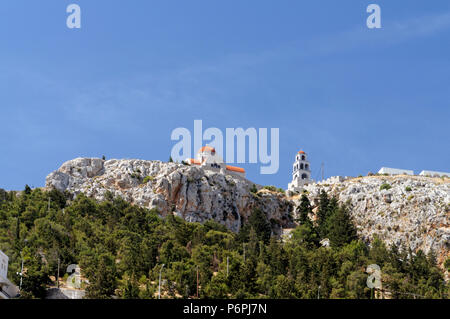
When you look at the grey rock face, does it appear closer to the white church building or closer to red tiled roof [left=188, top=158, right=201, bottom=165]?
the white church building

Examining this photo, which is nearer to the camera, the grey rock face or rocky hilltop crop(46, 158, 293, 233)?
the grey rock face

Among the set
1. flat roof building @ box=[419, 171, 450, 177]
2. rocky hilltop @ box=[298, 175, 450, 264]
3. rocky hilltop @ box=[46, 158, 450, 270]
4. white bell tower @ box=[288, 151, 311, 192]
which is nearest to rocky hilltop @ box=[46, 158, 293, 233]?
rocky hilltop @ box=[46, 158, 450, 270]

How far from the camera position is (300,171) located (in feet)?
555

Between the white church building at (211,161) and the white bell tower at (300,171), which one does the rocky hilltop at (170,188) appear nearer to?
the white church building at (211,161)

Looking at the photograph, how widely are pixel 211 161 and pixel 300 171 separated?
78.4 feet

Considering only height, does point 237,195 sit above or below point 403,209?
above

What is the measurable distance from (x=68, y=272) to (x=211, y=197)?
156ft

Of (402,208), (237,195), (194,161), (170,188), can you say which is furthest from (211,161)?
(402,208)

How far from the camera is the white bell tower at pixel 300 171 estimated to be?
166000mm

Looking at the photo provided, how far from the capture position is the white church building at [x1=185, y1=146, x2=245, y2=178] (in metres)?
155

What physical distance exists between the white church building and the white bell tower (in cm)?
1332

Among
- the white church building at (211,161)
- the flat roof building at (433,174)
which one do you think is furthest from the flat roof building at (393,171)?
the white church building at (211,161)

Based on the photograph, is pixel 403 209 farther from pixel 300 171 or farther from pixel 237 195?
pixel 300 171
